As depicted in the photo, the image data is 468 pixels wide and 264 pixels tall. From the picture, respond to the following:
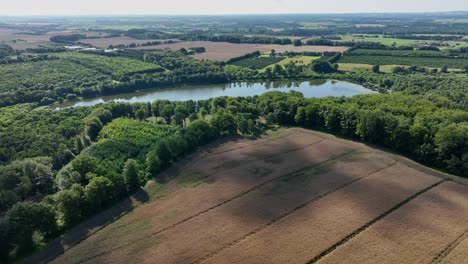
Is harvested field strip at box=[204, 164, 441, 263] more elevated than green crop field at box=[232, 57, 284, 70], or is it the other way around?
green crop field at box=[232, 57, 284, 70]

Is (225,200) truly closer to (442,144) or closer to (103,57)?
(442,144)

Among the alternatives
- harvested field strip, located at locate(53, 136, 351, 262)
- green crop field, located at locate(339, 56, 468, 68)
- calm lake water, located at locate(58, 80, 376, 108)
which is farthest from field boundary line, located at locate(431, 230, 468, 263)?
green crop field, located at locate(339, 56, 468, 68)

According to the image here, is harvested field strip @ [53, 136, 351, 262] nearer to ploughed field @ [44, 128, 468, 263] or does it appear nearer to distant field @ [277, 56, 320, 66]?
ploughed field @ [44, 128, 468, 263]

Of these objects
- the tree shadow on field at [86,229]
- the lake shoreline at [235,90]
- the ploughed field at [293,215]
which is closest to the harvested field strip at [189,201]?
the ploughed field at [293,215]

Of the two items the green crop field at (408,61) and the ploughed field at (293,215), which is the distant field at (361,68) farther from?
the ploughed field at (293,215)

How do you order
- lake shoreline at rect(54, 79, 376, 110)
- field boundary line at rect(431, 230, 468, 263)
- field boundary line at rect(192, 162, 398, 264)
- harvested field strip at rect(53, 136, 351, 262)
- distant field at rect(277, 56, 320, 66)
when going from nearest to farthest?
1. field boundary line at rect(431, 230, 468, 263)
2. field boundary line at rect(192, 162, 398, 264)
3. harvested field strip at rect(53, 136, 351, 262)
4. lake shoreline at rect(54, 79, 376, 110)
5. distant field at rect(277, 56, 320, 66)

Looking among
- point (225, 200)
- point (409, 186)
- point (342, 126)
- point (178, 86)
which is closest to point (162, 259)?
point (225, 200)
